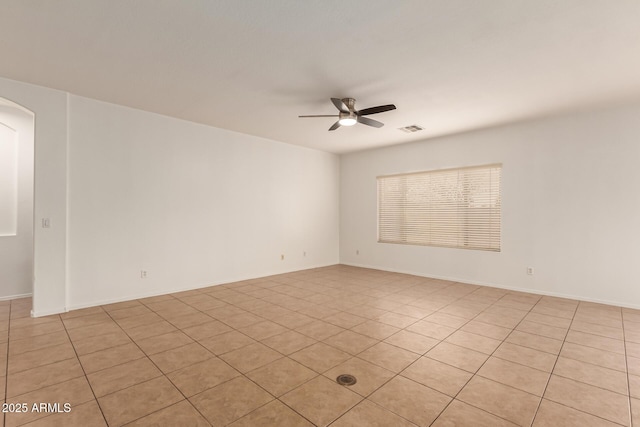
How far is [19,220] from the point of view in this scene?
474cm

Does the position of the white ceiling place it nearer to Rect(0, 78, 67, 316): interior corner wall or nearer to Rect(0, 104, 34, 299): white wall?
Rect(0, 78, 67, 316): interior corner wall

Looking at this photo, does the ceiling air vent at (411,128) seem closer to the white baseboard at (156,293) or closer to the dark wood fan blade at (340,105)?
the dark wood fan blade at (340,105)

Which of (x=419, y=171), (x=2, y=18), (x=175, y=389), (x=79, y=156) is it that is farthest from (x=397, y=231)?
(x=2, y=18)

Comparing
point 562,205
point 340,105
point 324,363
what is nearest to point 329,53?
point 340,105

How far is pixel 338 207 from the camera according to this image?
795 cm

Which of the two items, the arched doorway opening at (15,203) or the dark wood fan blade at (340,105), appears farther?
the arched doorway opening at (15,203)

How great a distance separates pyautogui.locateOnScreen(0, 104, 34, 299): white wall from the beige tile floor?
39 centimetres

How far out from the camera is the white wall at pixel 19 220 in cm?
461

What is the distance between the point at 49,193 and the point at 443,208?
6.40 m

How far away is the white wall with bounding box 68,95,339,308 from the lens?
164 inches

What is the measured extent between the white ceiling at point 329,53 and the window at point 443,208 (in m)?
1.49

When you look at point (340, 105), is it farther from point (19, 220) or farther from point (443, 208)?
point (19, 220)

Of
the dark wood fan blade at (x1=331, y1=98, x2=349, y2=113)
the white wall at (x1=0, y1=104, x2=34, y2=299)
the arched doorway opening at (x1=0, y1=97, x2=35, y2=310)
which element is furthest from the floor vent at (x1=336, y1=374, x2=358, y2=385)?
the white wall at (x1=0, y1=104, x2=34, y2=299)

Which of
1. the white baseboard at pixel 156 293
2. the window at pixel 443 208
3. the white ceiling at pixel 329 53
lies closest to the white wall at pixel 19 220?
the white baseboard at pixel 156 293
